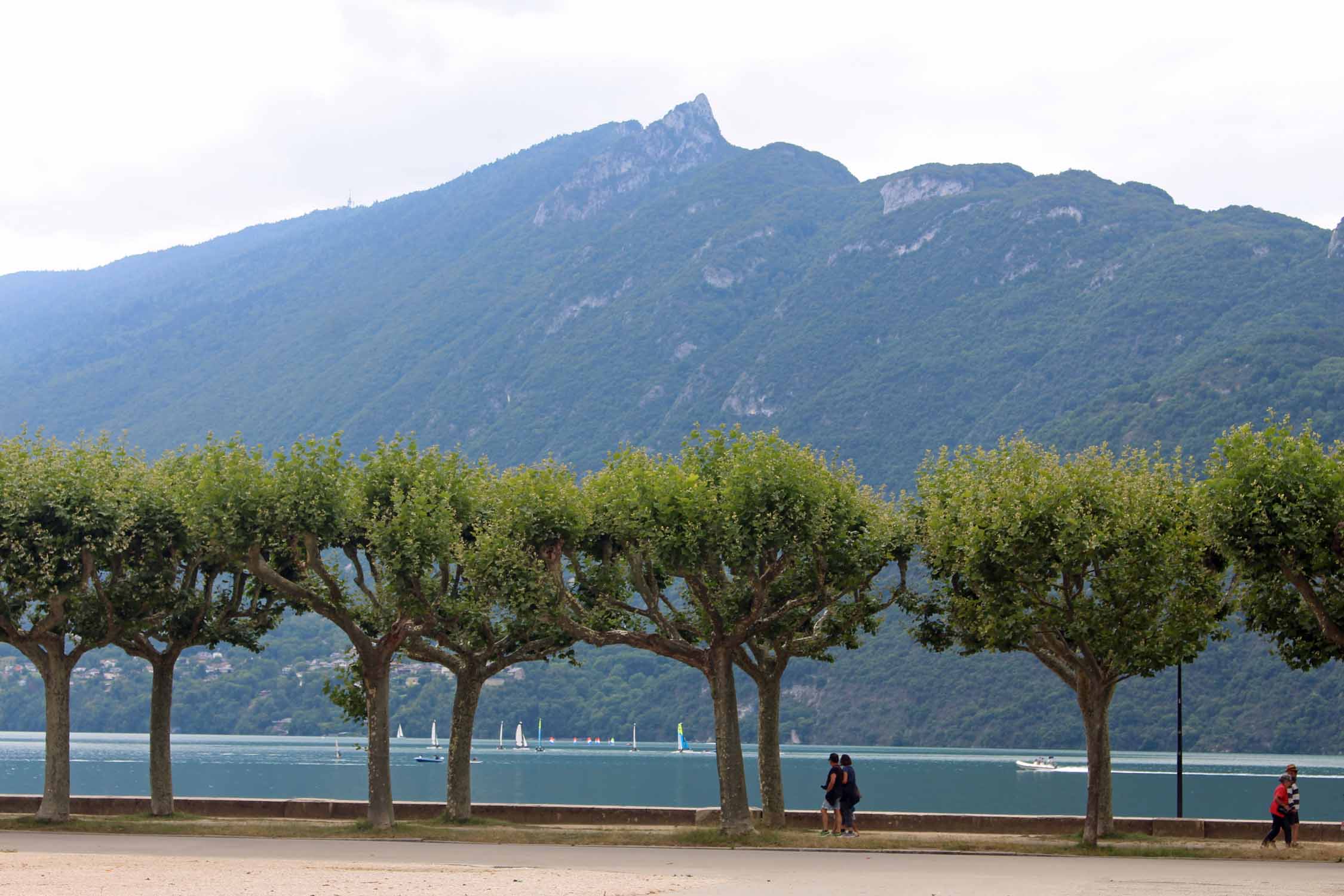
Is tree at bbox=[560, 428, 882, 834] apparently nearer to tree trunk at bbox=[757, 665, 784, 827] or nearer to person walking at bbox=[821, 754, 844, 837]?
tree trunk at bbox=[757, 665, 784, 827]

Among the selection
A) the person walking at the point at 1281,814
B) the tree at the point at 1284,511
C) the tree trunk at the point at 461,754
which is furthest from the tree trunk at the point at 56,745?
the person walking at the point at 1281,814

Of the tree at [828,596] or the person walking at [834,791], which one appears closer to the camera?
the person walking at [834,791]

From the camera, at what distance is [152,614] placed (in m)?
36.3

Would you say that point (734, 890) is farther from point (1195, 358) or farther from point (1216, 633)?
point (1195, 358)

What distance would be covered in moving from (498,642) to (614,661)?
443 ft

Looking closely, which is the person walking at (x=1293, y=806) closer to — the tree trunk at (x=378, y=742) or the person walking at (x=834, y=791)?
the person walking at (x=834, y=791)

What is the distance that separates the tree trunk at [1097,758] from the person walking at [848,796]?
15.9ft

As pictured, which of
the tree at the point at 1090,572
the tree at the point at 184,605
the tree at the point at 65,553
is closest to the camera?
A: the tree at the point at 1090,572

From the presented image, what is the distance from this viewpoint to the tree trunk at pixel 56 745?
113ft

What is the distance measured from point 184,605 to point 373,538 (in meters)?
6.06

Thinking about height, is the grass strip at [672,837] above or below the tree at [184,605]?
below

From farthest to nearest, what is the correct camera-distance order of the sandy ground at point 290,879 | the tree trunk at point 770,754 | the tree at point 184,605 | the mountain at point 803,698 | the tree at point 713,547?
the mountain at point 803,698 → the tree at point 184,605 → the tree trunk at point 770,754 → the tree at point 713,547 → the sandy ground at point 290,879

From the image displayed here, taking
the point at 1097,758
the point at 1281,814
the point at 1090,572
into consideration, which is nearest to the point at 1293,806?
the point at 1281,814

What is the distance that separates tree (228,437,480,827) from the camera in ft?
110
